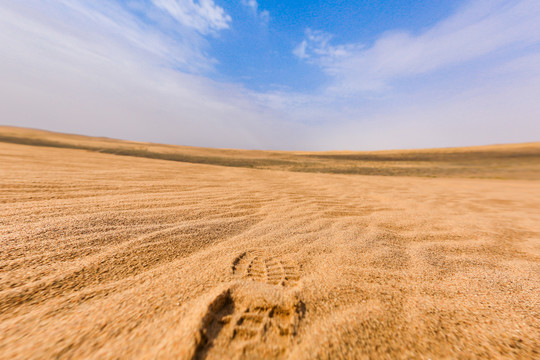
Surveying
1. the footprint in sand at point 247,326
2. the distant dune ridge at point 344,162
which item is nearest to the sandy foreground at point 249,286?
the footprint in sand at point 247,326

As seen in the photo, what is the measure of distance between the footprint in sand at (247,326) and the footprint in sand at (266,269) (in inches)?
5.9

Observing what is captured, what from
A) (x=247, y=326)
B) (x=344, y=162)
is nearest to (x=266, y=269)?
(x=247, y=326)

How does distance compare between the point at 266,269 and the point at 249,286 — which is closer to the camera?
the point at 249,286

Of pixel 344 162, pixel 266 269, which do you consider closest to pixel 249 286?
pixel 266 269

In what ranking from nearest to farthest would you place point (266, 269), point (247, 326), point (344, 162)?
point (247, 326), point (266, 269), point (344, 162)

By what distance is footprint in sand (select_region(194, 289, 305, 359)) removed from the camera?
60cm

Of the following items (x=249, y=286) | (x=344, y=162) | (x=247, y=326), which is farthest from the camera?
(x=344, y=162)

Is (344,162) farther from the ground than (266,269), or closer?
closer

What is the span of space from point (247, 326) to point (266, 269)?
39cm

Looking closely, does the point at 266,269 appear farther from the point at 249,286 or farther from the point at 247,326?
the point at 247,326

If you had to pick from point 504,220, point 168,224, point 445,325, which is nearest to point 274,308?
point 445,325

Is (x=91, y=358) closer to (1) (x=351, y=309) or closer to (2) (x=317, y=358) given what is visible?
(2) (x=317, y=358)

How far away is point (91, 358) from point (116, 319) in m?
0.12

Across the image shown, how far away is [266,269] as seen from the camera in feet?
3.52
